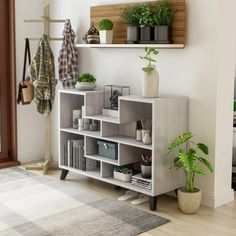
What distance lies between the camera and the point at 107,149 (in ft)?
13.3

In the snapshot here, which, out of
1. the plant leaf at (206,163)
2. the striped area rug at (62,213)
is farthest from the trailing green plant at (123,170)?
the plant leaf at (206,163)

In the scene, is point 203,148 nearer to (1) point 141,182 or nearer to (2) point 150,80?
(1) point 141,182

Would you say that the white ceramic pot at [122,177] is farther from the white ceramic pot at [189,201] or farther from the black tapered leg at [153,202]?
the white ceramic pot at [189,201]

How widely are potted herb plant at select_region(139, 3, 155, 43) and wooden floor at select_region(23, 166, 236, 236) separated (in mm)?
1363

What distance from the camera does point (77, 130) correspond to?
14.3 ft

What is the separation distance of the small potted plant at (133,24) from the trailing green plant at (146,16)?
4 centimetres

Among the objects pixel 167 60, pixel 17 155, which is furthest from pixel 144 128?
pixel 17 155

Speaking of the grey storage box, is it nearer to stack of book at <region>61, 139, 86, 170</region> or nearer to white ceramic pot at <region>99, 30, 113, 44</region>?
stack of book at <region>61, 139, 86, 170</region>

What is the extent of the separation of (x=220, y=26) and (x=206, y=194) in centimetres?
135

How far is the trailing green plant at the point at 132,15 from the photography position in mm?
3889

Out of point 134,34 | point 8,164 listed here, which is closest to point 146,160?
point 134,34

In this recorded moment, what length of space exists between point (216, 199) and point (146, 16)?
5.25 ft

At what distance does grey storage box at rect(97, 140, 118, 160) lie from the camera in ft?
13.1

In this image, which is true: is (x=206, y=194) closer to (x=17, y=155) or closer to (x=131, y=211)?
(x=131, y=211)
